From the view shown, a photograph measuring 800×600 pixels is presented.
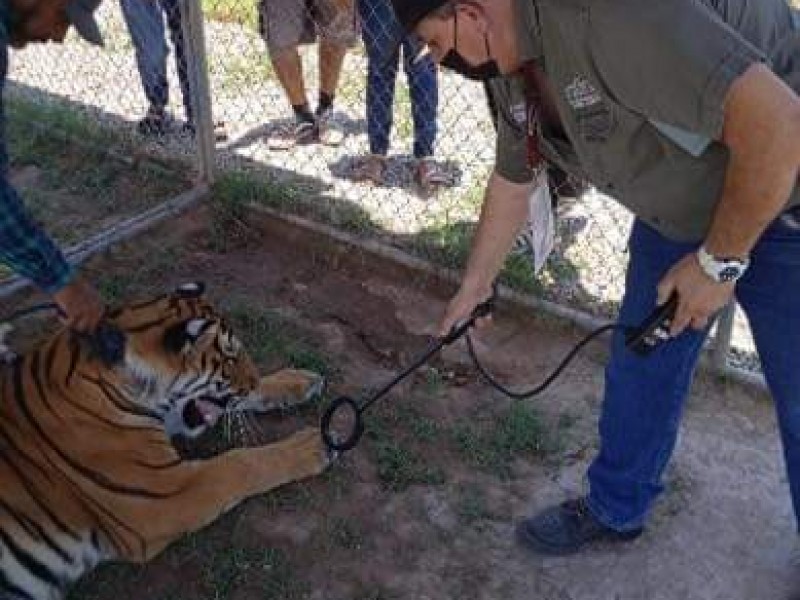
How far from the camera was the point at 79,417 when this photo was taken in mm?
2979

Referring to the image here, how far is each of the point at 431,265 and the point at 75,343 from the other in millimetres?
1600

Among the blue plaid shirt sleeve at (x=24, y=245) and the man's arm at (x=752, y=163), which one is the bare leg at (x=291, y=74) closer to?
the blue plaid shirt sleeve at (x=24, y=245)

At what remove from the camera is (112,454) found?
298 cm

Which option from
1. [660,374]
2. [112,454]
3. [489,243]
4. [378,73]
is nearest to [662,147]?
[489,243]

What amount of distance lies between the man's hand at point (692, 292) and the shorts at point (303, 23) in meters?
3.37

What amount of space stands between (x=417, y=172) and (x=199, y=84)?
104 centimetres

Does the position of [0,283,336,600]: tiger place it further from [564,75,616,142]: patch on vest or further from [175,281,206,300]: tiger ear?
[564,75,616,142]: patch on vest

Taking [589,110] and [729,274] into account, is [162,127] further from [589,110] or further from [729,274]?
[729,274]

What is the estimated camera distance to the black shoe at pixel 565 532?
304cm

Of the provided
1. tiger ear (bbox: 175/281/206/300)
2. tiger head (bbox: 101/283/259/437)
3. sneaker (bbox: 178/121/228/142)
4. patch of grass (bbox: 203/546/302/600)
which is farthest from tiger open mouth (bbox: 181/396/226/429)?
sneaker (bbox: 178/121/228/142)

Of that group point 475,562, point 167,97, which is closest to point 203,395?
point 475,562

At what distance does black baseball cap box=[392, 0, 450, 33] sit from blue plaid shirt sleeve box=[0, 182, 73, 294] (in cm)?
112

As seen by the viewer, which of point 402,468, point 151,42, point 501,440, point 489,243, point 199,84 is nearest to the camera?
point 489,243

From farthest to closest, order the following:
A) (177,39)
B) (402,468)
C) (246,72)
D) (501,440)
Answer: (246,72) → (177,39) → (501,440) → (402,468)
